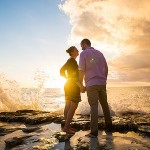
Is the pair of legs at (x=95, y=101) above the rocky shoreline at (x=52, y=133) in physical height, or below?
above

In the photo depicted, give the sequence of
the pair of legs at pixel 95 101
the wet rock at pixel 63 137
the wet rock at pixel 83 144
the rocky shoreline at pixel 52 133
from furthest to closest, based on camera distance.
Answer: the pair of legs at pixel 95 101, the wet rock at pixel 63 137, the rocky shoreline at pixel 52 133, the wet rock at pixel 83 144

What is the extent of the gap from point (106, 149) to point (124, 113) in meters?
5.02

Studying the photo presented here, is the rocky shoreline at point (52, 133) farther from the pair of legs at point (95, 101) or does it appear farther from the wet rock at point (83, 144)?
the pair of legs at point (95, 101)

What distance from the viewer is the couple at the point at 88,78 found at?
5.49m

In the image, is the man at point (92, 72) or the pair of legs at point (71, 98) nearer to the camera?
the man at point (92, 72)

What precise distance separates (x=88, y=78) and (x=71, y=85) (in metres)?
0.52

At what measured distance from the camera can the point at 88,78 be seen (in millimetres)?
5617

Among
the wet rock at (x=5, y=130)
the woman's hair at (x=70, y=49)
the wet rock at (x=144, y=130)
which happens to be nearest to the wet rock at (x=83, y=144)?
the wet rock at (x=144, y=130)

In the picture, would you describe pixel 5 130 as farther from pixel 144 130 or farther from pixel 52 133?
pixel 144 130

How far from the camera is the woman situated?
578cm

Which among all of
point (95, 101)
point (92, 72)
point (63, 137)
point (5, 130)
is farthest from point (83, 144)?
point (5, 130)

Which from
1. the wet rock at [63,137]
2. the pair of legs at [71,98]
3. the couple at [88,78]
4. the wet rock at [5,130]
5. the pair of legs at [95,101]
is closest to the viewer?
the wet rock at [63,137]

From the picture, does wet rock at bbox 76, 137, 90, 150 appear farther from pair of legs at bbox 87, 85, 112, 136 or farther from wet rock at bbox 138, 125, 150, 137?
wet rock at bbox 138, 125, 150, 137

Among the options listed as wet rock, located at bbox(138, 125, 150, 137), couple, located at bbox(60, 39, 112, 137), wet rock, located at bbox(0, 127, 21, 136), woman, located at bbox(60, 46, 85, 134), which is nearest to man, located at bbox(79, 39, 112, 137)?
couple, located at bbox(60, 39, 112, 137)
